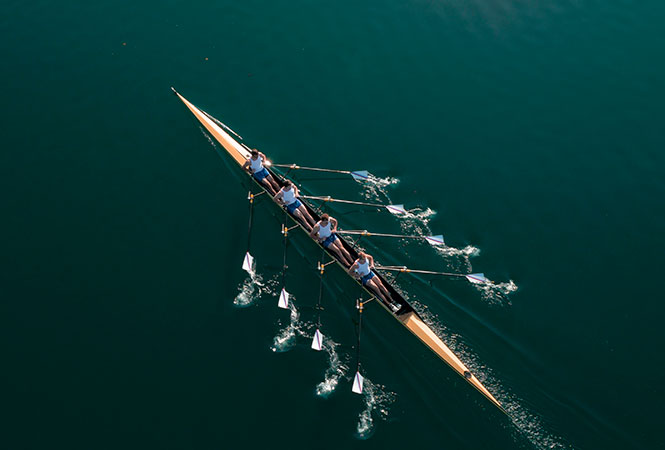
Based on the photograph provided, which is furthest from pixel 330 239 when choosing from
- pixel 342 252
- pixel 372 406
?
pixel 372 406

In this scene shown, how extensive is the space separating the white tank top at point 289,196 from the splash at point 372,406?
7147 mm

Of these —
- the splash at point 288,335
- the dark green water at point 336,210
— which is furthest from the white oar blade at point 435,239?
the splash at point 288,335

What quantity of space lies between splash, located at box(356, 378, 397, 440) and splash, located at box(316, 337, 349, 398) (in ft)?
2.96

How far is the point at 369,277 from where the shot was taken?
17578mm

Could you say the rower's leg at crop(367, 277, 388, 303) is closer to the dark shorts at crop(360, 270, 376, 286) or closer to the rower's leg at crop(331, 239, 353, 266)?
the dark shorts at crop(360, 270, 376, 286)

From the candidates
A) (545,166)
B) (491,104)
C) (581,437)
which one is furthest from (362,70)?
(581,437)

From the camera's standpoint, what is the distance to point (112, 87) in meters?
23.8

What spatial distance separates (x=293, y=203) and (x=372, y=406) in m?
7.91

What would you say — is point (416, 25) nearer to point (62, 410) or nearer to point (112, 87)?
point (112, 87)

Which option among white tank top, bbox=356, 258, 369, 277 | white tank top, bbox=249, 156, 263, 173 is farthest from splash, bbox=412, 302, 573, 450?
white tank top, bbox=249, 156, 263, 173

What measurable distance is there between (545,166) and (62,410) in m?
20.2

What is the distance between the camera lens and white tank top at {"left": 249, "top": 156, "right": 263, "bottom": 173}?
19922mm

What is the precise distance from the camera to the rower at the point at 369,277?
17.2m

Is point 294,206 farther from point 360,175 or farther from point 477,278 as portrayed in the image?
point 477,278
